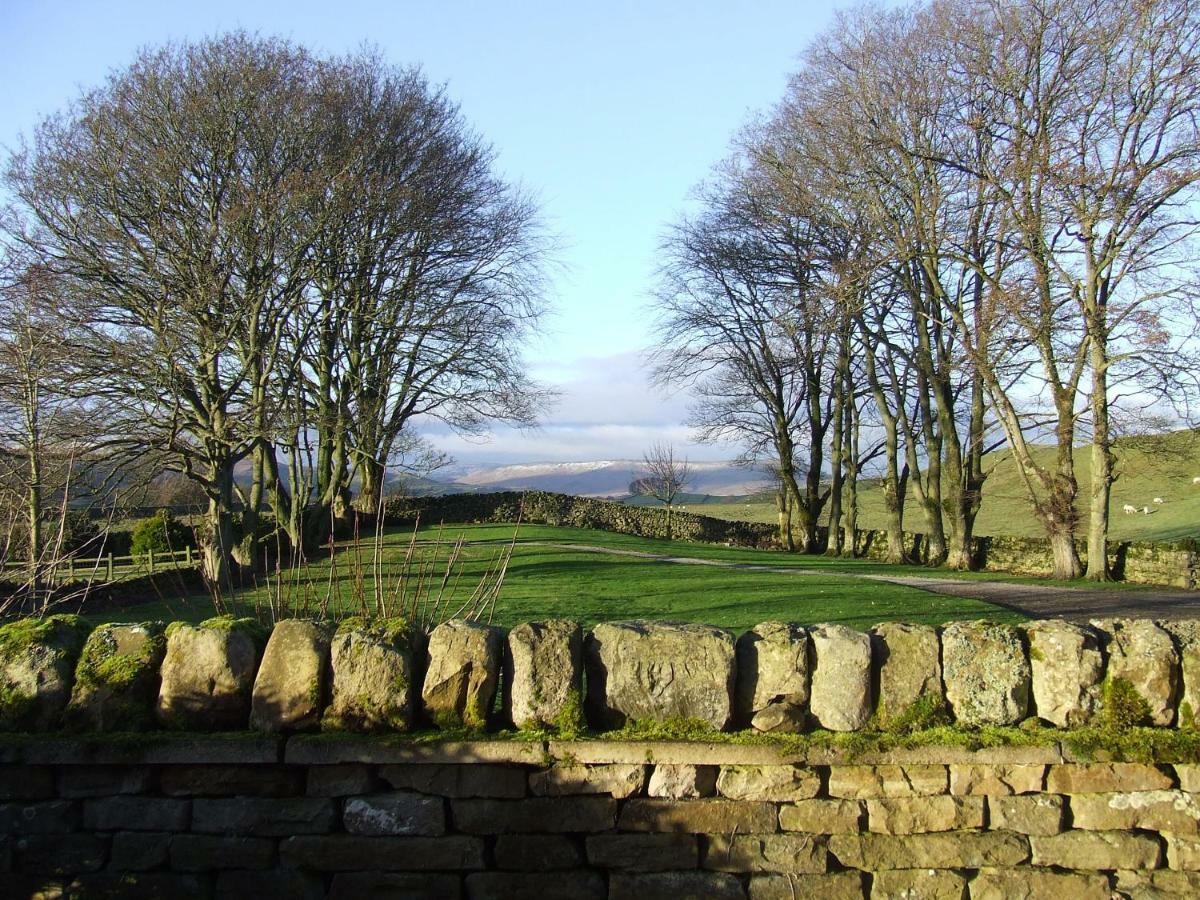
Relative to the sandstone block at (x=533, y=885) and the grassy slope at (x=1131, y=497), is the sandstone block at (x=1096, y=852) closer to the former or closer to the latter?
the sandstone block at (x=533, y=885)

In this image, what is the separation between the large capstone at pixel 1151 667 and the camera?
4.24 meters

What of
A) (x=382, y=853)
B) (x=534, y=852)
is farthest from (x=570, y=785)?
(x=382, y=853)

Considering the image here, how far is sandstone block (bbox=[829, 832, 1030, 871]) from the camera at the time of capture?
157 inches

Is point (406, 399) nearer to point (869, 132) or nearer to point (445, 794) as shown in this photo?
point (869, 132)

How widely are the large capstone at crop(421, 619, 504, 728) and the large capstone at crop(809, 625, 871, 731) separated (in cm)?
143

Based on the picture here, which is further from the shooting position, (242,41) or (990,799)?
(242,41)

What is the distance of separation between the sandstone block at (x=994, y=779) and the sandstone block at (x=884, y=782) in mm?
60

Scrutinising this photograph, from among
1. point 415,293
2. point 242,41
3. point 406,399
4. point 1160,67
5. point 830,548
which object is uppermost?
point 242,41

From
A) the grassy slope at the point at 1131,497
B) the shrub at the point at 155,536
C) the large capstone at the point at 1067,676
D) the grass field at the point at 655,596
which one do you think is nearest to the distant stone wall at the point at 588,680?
the large capstone at the point at 1067,676

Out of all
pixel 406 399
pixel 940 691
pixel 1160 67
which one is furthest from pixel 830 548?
pixel 940 691

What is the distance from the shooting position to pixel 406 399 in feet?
102

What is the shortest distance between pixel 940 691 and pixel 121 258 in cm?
1953

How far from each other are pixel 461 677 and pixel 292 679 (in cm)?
73

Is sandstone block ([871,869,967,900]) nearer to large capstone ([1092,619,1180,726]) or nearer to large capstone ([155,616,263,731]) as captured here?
large capstone ([1092,619,1180,726])
